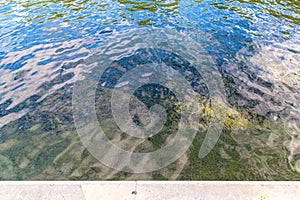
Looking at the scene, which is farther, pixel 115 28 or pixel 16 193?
pixel 115 28

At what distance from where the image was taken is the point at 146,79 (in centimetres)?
750

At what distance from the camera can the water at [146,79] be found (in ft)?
16.1

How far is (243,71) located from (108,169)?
5.23 m

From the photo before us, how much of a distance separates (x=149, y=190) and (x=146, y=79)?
13.8 ft

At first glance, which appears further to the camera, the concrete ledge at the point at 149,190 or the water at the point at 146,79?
the water at the point at 146,79

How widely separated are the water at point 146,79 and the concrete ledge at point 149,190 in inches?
29.0

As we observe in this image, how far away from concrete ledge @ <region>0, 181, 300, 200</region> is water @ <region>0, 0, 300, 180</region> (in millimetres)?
736

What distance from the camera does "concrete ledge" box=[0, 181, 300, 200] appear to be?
369 cm

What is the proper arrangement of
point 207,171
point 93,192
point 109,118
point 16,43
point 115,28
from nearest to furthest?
point 93,192 < point 207,171 < point 109,118 < point 16,43 < point 115,28

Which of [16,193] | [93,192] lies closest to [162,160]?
[93,192]

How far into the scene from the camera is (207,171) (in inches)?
185

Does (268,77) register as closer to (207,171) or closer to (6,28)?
(207,171)

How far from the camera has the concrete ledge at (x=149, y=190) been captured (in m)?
3.69

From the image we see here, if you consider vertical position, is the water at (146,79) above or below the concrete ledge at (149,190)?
below
